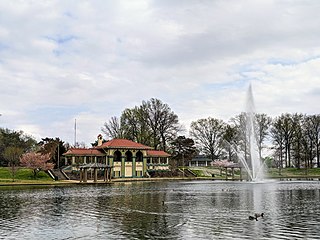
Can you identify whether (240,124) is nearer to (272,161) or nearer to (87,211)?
(272,161)

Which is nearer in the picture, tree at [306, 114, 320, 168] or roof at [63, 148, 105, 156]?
roof at [63, 148, 105, 156]

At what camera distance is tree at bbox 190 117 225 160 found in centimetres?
10000

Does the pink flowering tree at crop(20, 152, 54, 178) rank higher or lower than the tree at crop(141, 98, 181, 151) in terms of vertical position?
lower

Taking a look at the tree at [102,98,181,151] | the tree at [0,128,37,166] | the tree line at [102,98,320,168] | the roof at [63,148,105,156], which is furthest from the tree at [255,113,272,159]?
the tree at [0,128,37,166]

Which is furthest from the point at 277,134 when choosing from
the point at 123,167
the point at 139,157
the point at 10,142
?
the point at 10,142

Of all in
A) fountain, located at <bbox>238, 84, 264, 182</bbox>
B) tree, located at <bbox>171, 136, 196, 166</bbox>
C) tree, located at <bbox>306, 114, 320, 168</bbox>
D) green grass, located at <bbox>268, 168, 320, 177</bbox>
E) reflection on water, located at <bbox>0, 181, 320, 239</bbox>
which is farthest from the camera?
tree, located at <bbox>171, 136, 196, 166</bbox>

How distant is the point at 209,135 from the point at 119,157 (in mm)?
31226

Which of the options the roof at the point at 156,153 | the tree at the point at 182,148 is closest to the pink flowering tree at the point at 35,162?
the roof at the point at 156,153

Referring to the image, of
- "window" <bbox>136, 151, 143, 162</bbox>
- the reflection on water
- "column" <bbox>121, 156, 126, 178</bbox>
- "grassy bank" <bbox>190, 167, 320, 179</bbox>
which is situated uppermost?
"window" <bbox>136, 151, 143, 162</bbox>

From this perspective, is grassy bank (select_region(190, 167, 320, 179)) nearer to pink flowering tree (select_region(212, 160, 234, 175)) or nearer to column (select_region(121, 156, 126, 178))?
pink flowering tree (select_region(212, 160, 234, 175))

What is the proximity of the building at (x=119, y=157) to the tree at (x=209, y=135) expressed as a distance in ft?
73.7

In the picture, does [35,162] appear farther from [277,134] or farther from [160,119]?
[277,134]

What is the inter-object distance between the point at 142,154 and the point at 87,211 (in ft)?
188

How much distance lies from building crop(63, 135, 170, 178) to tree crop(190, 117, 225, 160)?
22.5 metres
